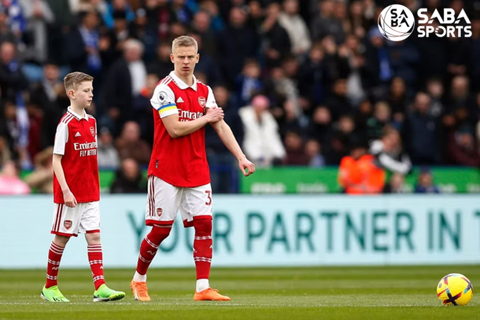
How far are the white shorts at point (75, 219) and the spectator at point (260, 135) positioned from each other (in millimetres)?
9509

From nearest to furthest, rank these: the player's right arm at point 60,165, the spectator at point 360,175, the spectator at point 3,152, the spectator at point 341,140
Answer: the player's right arm at point 60,165, the spectator at point 3,152, the spectator at point 360,175, the spectator at point 341,140

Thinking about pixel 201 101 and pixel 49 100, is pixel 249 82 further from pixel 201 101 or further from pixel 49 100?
pixel 201 101

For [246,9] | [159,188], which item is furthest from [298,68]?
[159,188]

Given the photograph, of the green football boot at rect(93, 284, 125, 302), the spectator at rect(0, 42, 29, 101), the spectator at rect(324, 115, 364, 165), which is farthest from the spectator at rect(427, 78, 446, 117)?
the green football boot at rect(93, 284, 125, 302)

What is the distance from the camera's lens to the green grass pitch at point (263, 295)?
8352 mm

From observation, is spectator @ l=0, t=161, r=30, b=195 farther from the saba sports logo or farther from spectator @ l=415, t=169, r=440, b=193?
the saba sports logo

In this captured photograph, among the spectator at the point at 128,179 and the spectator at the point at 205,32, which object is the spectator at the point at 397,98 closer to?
the spectator at the point at 205,32

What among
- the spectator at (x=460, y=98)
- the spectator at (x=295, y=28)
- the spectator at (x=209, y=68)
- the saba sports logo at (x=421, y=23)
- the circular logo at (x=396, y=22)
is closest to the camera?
the spectator at (x=209, y=68)

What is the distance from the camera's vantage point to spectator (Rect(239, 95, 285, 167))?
1917cm

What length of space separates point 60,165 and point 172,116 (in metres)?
1.20

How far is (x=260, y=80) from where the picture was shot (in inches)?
815

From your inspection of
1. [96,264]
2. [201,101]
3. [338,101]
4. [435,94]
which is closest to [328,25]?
[338,101]

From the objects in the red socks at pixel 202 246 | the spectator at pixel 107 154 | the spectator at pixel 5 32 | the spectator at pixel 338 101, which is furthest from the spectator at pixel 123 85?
the red socks at pixel 202 246

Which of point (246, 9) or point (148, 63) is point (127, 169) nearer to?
point (148, 63)
